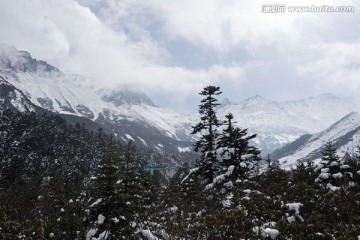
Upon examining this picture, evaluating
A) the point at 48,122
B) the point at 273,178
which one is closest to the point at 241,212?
the point at 273,178

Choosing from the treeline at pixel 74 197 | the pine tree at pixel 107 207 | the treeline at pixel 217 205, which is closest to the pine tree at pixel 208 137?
the treeline at pixel 217 205

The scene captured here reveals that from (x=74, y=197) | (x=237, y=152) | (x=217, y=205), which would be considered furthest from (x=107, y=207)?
(x=237, y=152)

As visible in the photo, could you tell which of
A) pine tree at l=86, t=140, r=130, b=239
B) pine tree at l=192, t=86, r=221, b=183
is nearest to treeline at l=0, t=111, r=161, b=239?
pine tree at l=86, t=140, r=130, b=239

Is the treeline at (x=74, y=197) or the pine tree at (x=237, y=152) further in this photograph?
the pine tree at (x=237, y=152)

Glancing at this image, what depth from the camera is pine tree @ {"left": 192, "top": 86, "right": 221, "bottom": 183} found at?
2556 cm

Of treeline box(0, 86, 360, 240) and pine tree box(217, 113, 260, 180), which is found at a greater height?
pine tree box(217, 113, 260, 180)

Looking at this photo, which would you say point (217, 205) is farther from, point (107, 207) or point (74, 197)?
point (74, 197)

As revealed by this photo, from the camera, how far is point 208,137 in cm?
2612

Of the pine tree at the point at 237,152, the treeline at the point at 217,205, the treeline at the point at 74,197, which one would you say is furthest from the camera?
the pine tree at the point at 237,152

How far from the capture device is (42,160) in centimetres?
12038

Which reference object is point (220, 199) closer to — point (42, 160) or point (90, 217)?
point (90, 217)

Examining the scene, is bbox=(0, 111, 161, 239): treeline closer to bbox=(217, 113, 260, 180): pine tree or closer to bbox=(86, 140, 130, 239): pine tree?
bbox=(86, 140, 130, 239): pine tree

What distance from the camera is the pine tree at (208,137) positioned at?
25562 millimetres

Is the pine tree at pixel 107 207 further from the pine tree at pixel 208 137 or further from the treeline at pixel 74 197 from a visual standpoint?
the pine tree at pixel 208 137
